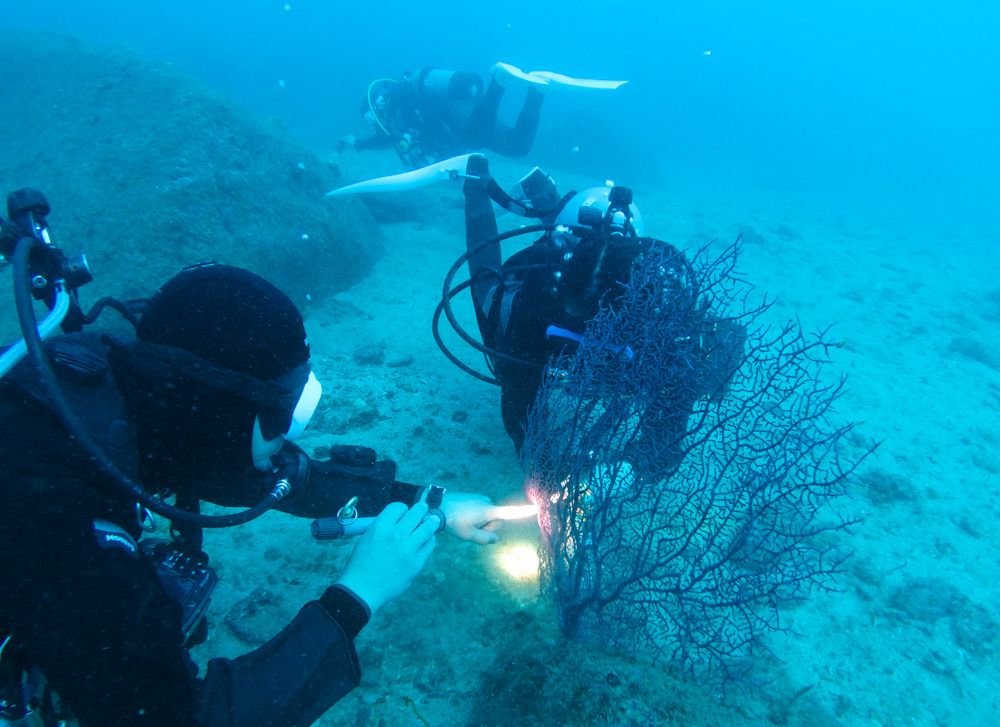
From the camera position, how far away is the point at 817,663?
118 inches

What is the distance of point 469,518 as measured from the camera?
8.89ft

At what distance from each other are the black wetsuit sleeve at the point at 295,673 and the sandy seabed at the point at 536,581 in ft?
3.10

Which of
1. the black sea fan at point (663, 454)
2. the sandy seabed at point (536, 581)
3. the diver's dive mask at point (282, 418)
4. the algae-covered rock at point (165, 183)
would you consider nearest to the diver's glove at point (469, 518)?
the black sea fan at point (663, 454)

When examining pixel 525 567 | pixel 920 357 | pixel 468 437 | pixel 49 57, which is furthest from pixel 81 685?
pixel 49 57

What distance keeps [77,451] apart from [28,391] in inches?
7.8

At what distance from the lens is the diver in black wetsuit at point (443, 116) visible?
1100cm

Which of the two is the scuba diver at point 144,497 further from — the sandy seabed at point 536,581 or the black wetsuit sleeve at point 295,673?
the sandy seabed at point 536,581

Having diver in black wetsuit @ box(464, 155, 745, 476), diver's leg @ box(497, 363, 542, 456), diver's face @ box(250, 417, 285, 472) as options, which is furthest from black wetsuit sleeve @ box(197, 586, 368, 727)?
diver's leg @ box(497, 363, 542, 456)

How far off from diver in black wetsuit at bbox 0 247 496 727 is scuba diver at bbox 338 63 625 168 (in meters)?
10.8

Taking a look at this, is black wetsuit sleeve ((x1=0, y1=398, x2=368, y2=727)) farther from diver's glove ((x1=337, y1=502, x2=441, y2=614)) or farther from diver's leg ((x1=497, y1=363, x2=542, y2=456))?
diver's leg ((x1=497, y1=363, x2=542, y2=456))

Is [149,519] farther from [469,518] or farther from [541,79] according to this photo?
[541,79]

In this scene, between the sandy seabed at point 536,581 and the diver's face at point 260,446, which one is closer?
the diver's face at point 260,446

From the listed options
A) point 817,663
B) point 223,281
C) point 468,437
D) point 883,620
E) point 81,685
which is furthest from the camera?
point 468,437

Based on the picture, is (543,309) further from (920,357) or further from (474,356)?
(920,357)
